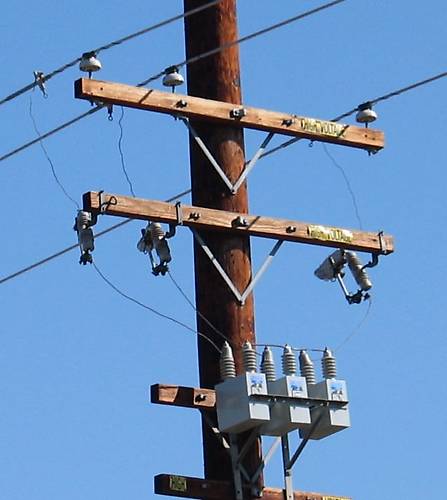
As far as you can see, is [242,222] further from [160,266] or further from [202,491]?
[202,491]

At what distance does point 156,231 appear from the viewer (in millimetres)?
18500

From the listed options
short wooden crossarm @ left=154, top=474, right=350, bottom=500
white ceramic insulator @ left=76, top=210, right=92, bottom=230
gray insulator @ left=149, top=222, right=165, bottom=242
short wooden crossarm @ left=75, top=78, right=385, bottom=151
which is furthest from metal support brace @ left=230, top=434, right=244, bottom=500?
short wooden crossarm @ left=75, top=78, right=385, bottom=151

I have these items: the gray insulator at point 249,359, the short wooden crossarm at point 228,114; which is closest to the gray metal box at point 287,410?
the gray insulator at point 249,359

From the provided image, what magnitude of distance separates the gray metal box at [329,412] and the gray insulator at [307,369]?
6cm

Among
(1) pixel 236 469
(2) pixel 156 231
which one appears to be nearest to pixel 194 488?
(1) pixel 236 469

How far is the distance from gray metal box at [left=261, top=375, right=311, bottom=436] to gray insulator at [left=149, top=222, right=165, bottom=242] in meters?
1.47

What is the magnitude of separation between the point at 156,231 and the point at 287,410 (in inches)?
70.3

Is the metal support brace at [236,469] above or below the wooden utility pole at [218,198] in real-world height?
below

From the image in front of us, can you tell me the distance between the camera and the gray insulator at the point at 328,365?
18469 mm

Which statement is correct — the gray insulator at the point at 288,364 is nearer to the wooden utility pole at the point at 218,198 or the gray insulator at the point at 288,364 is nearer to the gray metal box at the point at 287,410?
the gray metal box at the point at 287,410

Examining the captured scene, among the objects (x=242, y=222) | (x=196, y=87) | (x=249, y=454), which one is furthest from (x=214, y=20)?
(x=249, y=454)

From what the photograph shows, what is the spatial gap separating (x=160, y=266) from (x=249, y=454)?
1.71 metres

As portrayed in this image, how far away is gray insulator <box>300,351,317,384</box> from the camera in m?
18.4

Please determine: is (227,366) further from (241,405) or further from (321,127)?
(321,127)
